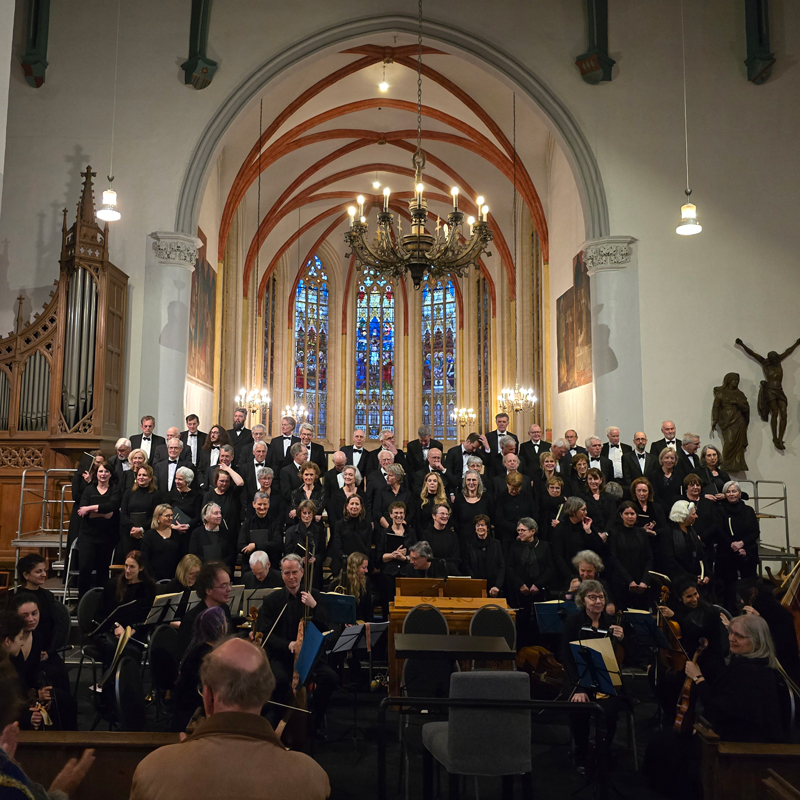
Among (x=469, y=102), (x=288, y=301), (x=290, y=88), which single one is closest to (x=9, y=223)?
(x=290, y=88)

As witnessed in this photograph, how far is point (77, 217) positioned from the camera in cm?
916

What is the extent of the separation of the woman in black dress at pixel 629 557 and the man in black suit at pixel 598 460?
4.68 feet

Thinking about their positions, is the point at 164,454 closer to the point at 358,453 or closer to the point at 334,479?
the point at 334,479

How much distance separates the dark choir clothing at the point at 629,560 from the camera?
6.21m

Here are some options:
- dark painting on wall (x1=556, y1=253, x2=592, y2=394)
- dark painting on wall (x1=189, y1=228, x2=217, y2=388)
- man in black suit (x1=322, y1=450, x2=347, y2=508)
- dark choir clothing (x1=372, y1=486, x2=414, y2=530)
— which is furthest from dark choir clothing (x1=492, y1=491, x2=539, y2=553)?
dark painting on wall (x1=189, y1=228, x2=217, y2=388)

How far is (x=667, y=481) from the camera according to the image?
24.3 feet

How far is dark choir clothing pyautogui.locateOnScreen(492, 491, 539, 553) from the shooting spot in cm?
680

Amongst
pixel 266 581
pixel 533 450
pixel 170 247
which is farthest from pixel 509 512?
pixel 170 247

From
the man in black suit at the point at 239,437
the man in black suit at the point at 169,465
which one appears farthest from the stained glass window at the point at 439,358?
the man in black suit at the point at 169,465

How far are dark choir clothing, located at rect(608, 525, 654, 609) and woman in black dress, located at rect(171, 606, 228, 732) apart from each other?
3542mm

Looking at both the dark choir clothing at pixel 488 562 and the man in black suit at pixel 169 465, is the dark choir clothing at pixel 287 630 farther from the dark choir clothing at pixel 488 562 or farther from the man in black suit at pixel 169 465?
the man in black suit at pixel 169 465

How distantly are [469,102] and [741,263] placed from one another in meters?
6.20

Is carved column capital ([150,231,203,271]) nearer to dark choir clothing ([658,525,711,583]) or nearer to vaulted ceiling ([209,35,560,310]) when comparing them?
vaulted ceiling ([209,35,560,310])

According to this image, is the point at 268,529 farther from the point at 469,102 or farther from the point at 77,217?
the point at 469,102
